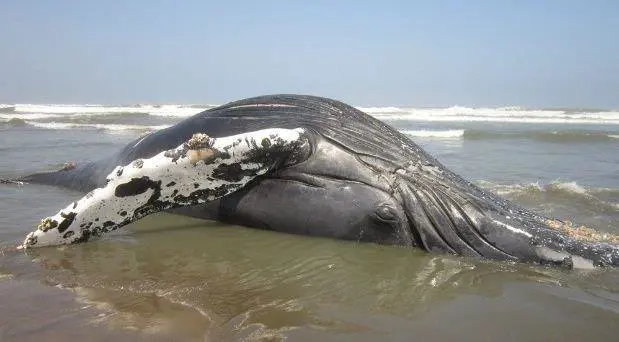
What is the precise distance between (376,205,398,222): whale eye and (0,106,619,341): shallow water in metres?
0.26

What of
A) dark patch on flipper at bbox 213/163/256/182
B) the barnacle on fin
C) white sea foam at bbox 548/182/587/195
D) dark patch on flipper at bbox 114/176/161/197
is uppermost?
dark patch on flipper at bbox 213/163/256/182

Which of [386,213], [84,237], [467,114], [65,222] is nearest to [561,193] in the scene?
[386,213]

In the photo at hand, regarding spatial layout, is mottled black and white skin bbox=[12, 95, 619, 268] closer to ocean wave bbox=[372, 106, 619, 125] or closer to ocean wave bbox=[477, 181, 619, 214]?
ocean wave bbox=[477, 181, 619, 214]

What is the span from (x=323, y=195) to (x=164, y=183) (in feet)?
4.71

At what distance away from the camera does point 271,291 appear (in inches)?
139

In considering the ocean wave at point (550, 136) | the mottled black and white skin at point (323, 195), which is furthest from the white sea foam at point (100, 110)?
the mottled black and white skin at point (323, 195)

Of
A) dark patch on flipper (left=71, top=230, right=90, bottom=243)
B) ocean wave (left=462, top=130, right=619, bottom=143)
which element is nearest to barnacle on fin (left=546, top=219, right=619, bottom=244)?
dark patch on flipper (left=71, top=230, right=90, bottom=243)

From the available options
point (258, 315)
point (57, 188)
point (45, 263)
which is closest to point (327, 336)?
point (258, 315)

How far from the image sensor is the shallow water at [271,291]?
2.88m

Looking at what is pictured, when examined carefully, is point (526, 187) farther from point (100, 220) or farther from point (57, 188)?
point (57, 188)

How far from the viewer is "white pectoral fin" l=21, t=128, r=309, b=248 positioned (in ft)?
15.0

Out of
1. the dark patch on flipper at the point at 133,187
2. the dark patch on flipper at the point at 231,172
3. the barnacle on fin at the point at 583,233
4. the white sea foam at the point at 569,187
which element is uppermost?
the dark patch on flipper at the point at 231,172

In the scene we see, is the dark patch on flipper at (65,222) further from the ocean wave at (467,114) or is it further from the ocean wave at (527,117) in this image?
the ocean wave at (527,117)

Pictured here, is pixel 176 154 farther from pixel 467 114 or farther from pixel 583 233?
pixel 467 114
